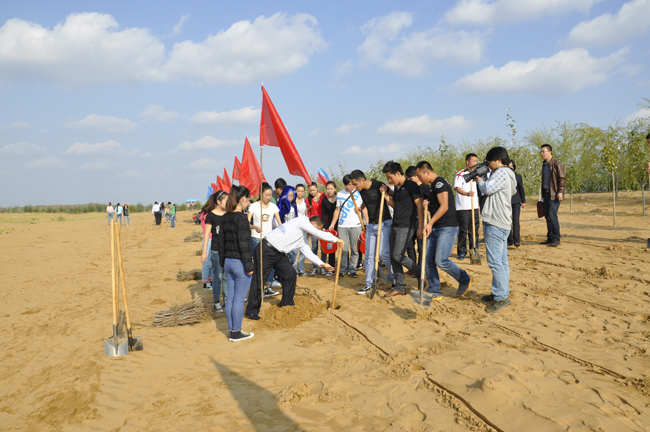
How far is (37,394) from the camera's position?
413 centimetres

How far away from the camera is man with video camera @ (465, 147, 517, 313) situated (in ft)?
17.9

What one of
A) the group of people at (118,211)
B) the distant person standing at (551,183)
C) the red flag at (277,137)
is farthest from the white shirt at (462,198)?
the group of people at (118,211)

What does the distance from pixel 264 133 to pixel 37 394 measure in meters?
4.41

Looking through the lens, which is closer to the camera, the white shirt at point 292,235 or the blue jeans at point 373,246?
the white shirt at point 292,235

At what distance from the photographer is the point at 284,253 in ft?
20.7

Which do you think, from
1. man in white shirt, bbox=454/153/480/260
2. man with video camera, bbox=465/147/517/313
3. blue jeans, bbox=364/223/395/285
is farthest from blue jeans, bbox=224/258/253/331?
man in white shirt, bbox=454/153/480/260

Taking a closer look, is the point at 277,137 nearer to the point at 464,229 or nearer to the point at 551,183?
the point at 464,229

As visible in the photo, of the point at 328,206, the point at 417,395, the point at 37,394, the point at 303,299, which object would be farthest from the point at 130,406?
the point at 328,206

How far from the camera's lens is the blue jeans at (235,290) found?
5.28 meters

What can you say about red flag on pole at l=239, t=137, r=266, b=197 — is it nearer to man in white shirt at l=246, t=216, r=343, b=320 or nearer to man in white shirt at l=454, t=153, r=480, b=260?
man in white shirt at l=246, t=216, r=343, b=320

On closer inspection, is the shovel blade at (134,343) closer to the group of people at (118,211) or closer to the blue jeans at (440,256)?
the blue jeans at (440,256)

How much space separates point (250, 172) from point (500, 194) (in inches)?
222

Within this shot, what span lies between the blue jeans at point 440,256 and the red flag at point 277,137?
85.5 inches

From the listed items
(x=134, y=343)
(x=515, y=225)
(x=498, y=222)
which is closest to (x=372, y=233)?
(x=498, y=222)
